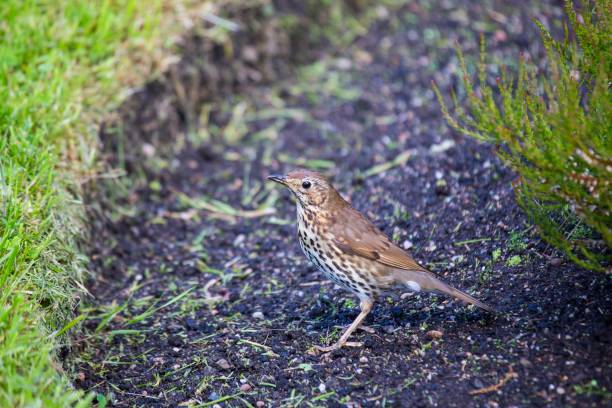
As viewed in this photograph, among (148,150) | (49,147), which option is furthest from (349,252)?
(148,150)

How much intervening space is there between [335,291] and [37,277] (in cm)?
192

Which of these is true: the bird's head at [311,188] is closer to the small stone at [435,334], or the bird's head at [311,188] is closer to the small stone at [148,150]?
the small stone at [435,334]

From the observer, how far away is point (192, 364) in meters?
4.57

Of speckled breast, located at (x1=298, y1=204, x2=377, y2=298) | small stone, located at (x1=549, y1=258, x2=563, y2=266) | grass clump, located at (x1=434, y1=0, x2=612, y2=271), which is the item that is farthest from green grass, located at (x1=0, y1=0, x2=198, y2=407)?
small stone, located at (x1=549, y1=258, x2=563, y2=266)

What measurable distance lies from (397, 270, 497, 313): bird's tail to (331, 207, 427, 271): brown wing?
0.05 meters

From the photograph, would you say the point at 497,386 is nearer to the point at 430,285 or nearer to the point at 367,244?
the point at 430,285

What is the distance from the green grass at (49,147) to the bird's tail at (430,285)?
1886 mm

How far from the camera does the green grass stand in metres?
3.76

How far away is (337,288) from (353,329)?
2.45 feet

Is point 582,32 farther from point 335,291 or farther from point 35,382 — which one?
point 35,382

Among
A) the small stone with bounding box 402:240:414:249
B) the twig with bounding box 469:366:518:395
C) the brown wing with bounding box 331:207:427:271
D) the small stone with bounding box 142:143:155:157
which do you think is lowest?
the small stone with bounding box 402:240:414:249

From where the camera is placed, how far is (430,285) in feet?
14.4

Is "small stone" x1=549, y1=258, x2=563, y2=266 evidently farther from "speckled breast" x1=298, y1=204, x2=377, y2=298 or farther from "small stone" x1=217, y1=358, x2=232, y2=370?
"small stone" x1=217, y1=358, x2=232, y2=370

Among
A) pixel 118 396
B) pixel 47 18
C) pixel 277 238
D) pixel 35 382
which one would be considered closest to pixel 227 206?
pixel 277 238
